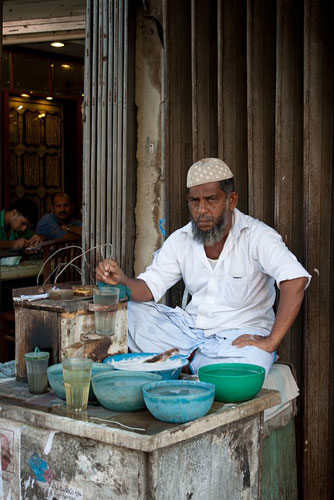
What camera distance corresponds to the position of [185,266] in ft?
12.6

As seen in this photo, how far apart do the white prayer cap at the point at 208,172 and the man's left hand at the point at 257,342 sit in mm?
825

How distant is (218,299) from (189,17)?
1687mm

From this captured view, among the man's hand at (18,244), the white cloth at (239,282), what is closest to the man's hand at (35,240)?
the man's hand at (18,244)

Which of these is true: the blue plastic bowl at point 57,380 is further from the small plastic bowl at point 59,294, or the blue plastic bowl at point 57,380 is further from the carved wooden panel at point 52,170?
the carved wooden panel at point 52,170

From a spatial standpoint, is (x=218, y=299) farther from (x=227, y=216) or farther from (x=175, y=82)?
(x=175, y=82)

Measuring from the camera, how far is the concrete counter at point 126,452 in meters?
2.29

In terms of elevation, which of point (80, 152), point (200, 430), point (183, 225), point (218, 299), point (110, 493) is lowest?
point (110, 493)

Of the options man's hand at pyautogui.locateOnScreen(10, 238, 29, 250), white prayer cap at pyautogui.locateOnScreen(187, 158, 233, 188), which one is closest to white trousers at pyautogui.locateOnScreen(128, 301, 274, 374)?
white prayer cap at pyautogui.locateOnScreen(187, 158, 233, 188)

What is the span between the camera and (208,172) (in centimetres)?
358

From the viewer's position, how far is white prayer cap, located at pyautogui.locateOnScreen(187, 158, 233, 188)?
3.58 meters

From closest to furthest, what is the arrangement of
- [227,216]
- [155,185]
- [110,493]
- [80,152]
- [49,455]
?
[110,493] < [49,455] < [227,216] < [155,185] < [80,152]

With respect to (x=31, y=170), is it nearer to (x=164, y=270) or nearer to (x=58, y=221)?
(x=58, y=221)

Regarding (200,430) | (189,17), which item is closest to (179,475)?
(200,430)

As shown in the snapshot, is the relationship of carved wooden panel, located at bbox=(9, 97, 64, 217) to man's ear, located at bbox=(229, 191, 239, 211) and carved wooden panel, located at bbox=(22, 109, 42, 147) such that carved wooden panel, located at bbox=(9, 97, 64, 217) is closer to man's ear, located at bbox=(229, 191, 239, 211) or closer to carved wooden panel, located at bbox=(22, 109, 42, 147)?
carved wooden panel, located at bbox=(22, 109, 42, 147)
